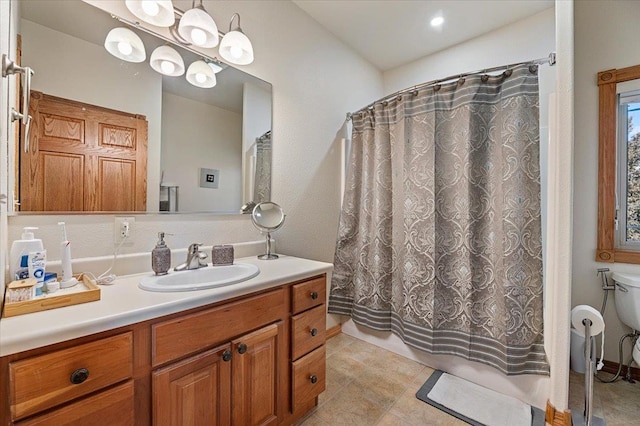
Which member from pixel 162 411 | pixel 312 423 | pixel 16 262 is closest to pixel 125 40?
pixel 16 262

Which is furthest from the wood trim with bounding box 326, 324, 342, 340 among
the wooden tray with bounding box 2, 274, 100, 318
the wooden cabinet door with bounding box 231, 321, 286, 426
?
the wooden tray with bounding box 2, 274, 100, 318

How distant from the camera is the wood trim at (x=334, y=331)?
2389mm

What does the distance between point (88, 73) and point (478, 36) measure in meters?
2.74

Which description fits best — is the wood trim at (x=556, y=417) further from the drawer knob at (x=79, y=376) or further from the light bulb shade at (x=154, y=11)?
the light bulb shade at (x=154, y=11)

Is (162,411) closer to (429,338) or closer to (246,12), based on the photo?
(429,338)

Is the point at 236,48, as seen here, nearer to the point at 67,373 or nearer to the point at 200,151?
the point at 200,151

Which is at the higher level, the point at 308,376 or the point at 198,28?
the point at 198,28

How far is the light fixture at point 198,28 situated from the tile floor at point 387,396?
6.89 ft

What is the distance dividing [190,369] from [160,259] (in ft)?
1.72

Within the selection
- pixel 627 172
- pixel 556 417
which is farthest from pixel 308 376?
pixel 627 172

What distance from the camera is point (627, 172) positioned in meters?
1.89

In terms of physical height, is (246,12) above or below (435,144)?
above

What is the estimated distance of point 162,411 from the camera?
2.93 ft

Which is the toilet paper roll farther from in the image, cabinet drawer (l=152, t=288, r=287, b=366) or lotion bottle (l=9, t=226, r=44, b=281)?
lotion bottle (l=9, t=226, r=44, b=281)
